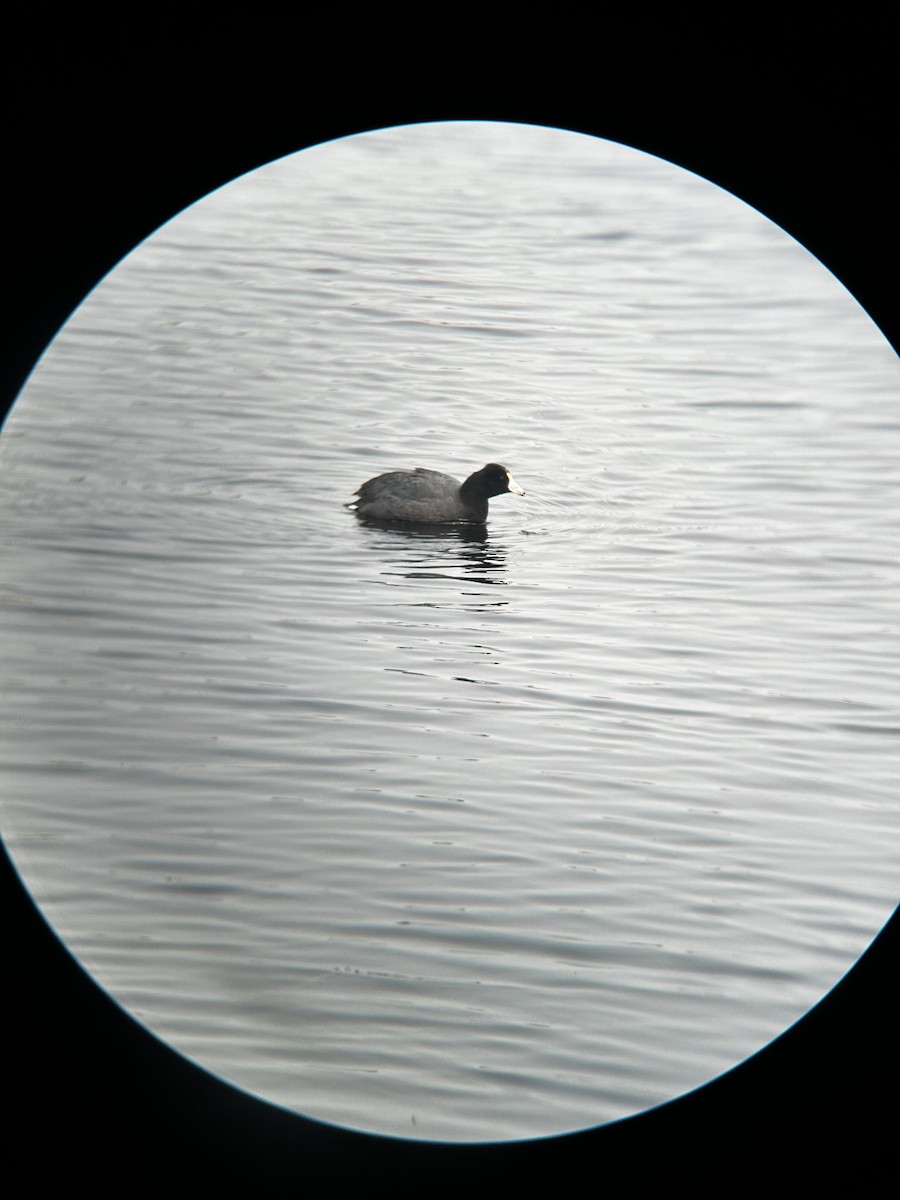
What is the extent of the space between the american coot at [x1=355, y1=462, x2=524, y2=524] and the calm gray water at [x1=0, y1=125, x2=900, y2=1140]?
0.55 feet

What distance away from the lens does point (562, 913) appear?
3625 millimetres

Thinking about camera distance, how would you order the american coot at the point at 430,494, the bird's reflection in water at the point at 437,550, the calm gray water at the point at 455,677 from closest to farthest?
the calm gray water at the point at 455,677, the bird's reflection in water at the point at 437,550, the american coot at the point at 430,494

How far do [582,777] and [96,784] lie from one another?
1430 millimetres

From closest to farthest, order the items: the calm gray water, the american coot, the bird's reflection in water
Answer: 1. the calm gray water
2. the bird's reflection in water
3. the american coot

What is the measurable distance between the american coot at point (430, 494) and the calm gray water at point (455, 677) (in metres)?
0.17

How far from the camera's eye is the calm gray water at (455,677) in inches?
126

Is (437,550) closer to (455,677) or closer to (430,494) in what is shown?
(430,494)

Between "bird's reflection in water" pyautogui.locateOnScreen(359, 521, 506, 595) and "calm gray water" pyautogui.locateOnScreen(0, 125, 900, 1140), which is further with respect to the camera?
"bird's reflection in water" pyautogui.locateOnScreen(359, 521, 506, 595)

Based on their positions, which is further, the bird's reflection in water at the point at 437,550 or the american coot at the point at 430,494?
the american coot at the point at 430,494

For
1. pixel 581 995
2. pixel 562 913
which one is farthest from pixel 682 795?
pixel 581 995

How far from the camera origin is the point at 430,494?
7.11 meters

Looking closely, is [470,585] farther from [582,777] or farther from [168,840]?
[168,840]

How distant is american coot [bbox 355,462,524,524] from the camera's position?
22.9ft

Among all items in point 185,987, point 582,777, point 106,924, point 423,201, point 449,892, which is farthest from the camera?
point 423,201
